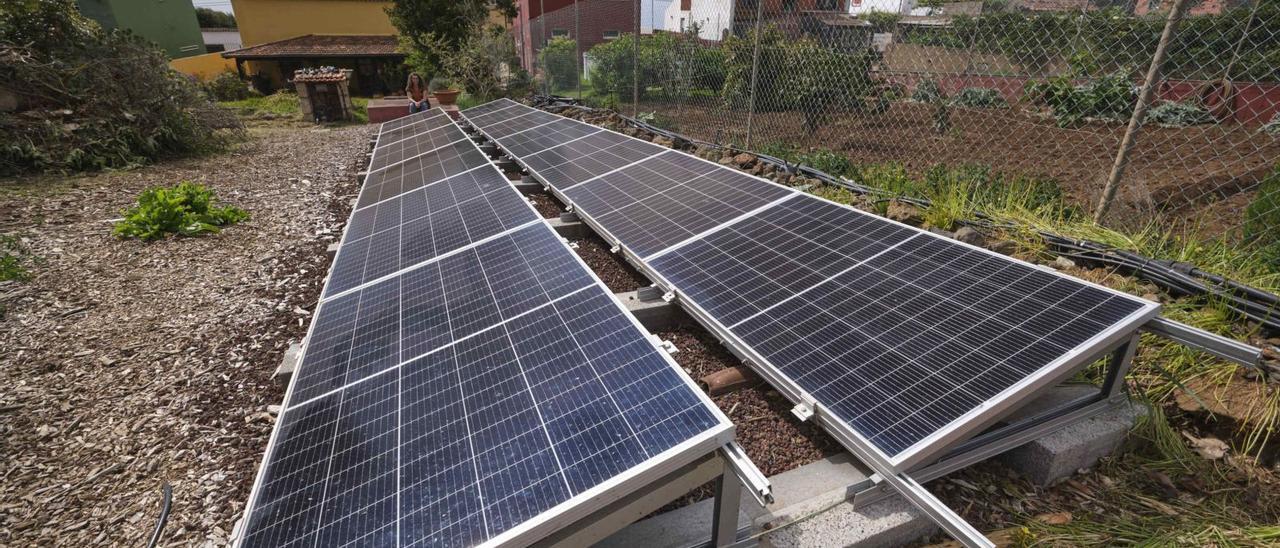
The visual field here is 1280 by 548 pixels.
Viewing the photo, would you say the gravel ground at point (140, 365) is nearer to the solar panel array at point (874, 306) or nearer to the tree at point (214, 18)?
the solar panel array at point (874, 306)

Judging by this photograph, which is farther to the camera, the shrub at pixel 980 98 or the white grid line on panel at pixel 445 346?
the shrub at pixel 980 98

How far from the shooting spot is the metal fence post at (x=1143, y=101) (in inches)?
163

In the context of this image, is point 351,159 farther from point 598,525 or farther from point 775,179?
point 598,525

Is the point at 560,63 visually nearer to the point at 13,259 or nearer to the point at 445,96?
the point at 445,96

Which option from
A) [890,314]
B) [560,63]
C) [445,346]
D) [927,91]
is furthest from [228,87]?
[890,314]

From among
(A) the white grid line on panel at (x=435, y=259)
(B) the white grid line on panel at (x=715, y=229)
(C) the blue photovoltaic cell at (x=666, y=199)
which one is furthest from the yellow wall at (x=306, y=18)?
(B) the white grid line on panel at (x=715, y=229)

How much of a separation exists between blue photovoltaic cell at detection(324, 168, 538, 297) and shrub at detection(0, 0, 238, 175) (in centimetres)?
1062

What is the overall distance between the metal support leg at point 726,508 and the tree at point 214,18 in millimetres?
74595

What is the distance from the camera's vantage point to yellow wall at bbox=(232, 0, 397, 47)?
3619cm

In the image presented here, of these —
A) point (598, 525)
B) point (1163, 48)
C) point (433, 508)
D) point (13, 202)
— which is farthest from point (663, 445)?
point (13, 202)

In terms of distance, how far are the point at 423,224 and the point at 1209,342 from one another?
6.47 meters

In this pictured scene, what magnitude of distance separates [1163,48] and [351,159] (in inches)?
624

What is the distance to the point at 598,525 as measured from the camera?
2.10 m

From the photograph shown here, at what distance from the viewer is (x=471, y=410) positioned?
8.85ft
